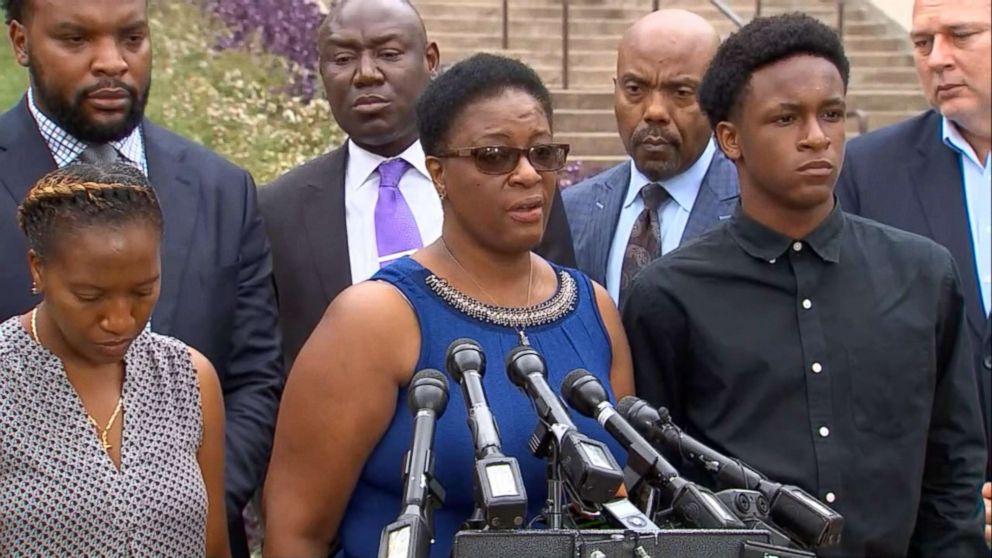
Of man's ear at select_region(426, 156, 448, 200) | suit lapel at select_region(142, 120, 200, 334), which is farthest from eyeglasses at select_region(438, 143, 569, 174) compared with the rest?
suit lapel at select_region(142, 120, 200, 334)

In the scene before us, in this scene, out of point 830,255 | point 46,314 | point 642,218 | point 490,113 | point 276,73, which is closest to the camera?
point 46,314

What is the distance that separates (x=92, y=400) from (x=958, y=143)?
3257 millimetres

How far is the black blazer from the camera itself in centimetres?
509

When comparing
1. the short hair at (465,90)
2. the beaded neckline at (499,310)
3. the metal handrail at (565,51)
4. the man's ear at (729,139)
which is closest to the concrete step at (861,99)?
the metal handrail at (565,51)

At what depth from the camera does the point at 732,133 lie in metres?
4.50

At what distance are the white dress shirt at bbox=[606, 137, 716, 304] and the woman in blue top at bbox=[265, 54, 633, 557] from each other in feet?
4.22

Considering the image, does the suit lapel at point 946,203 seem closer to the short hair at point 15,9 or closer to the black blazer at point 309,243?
the black blazer at point 309,243

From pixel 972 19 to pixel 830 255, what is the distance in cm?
168

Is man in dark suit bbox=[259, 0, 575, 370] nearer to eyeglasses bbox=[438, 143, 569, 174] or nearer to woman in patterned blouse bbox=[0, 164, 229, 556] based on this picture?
eyeglasses bbox=[438, 143, 569, 174]

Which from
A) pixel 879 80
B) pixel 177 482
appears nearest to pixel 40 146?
pixel 177 482

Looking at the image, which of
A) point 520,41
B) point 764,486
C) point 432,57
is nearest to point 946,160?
point 432,57

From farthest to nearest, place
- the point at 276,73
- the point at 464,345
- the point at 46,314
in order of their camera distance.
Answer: the point at 276,73
the point at 46,314
the point at 464,345

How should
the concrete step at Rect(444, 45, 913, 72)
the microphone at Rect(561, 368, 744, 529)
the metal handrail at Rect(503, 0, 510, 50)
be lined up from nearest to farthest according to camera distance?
the microphone at Rect(561, 368, 744, 529) → the metal handrail at Rect(503, 0, 510, 50) → the concrete step at Rect(444, 45, 913, 72)

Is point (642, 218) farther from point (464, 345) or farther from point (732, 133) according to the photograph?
→ point (464, 345)
